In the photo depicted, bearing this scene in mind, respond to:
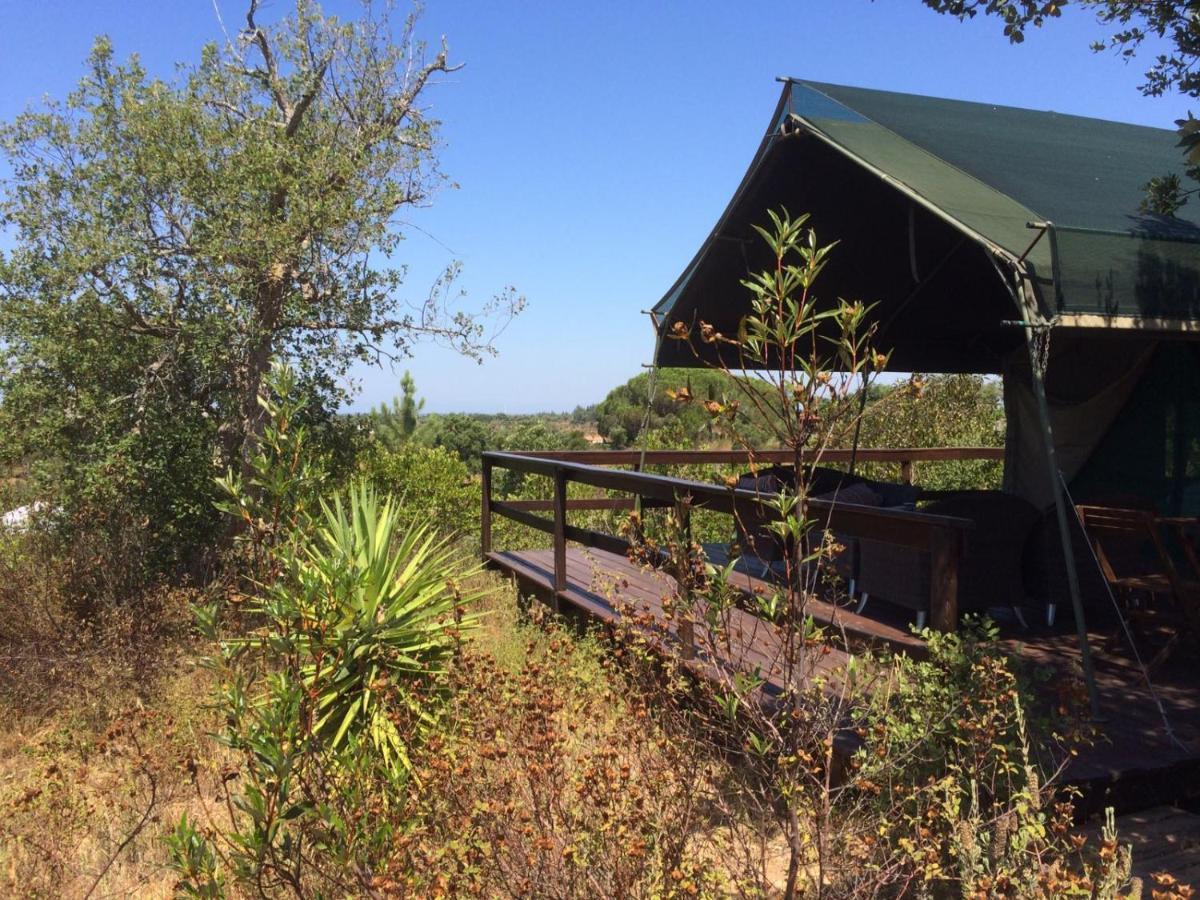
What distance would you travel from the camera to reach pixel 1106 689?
4.21 metres

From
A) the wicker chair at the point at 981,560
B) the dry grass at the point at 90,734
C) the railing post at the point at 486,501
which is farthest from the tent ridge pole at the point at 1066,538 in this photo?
the railing post at the point at 486,501

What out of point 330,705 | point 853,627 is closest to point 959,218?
point 853,627

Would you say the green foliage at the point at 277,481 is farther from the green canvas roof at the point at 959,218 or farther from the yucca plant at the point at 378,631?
the green canvas roof at the point at 959,218

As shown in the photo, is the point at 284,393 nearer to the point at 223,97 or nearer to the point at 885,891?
the point at 885,891

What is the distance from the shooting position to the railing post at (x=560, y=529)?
6.30 m

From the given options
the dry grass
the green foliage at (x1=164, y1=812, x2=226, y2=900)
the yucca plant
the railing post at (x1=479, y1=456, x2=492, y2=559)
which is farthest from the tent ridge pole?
the railing post at (x1=479, y1=456, x2=492, y2=559)

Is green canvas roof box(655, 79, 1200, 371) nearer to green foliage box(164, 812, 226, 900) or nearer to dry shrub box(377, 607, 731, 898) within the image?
dry shrub box(377, 607, 731, 898)

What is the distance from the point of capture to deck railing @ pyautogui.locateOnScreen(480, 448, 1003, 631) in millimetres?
3383

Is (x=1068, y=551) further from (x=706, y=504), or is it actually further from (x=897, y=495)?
(x=897, y=495)

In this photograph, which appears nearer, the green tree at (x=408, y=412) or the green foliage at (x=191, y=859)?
the green foliage at (x=191, y=859)

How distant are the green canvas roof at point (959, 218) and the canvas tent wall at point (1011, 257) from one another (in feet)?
0.04

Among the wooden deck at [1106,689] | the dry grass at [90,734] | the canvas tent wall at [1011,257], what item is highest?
the canvas tent wall at [1011,257]

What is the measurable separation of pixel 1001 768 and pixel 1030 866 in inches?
13.3

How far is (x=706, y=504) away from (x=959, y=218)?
5.62ft
